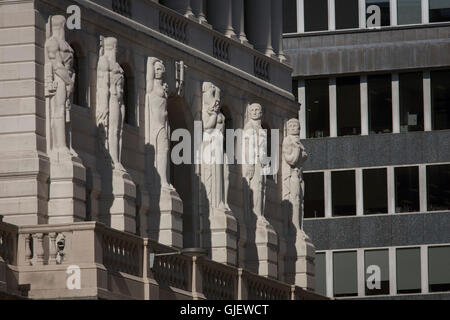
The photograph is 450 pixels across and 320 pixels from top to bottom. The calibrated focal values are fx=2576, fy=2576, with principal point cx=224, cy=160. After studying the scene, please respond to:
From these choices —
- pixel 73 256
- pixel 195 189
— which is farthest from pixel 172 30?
pixel 73 256

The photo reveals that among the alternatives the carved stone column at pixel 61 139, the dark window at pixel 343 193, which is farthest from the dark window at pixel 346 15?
the carved stone column at pixel 61 139

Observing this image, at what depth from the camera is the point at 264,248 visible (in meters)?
85.1

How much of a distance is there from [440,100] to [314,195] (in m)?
6.62

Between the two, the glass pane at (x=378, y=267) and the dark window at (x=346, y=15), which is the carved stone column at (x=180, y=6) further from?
the glass pane at (x=378, y=267)

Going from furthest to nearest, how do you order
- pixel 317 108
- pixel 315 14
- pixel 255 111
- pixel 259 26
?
1. pixel 317 108
2. pixel 315 14
3. pixel 259 26
4. pixel 255 111

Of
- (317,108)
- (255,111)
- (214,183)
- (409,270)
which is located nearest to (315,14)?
(317,108)

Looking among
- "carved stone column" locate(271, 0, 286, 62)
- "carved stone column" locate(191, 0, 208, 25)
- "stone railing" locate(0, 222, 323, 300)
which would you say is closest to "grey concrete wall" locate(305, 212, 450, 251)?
"carved stone column" locate(271, 0, 286, 62)

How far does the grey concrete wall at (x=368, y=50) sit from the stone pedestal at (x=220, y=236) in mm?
27044

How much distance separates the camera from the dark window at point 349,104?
108 m

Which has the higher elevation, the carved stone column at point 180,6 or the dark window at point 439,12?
the dark window at point 439,12

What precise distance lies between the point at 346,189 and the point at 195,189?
2724 cm

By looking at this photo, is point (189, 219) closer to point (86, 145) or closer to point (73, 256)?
point (86, 145)

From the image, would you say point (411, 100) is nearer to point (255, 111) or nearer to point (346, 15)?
point (346, 15)
